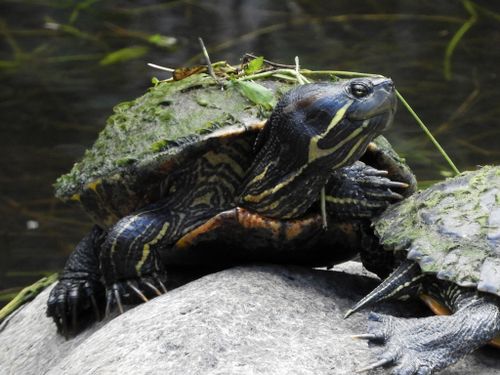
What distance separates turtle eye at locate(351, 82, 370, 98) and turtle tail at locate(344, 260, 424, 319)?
0.43m

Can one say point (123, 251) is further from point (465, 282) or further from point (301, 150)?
point (465, 282)

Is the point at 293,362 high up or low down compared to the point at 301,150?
down

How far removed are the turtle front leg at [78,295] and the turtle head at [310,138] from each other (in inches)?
23.1

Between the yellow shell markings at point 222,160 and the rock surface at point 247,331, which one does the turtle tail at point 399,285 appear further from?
the yellow shell markings at point 222,160

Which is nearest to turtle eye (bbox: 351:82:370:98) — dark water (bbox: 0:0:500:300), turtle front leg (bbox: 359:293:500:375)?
turtle front leg (bbox: 359:293:500:375)

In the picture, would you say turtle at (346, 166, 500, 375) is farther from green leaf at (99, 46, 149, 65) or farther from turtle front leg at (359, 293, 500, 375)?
green leaf at (99, 46, 149, 65)

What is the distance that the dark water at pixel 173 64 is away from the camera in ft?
17.7

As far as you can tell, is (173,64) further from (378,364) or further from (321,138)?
(378,364)

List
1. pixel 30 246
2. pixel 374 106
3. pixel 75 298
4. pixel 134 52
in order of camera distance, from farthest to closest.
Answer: pixel 134 52, pixel 30 246, pixel 75 298, pixel 374 106

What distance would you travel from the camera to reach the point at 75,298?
9.14 feet

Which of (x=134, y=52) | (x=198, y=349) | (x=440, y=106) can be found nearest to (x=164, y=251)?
(x=198, y=349)

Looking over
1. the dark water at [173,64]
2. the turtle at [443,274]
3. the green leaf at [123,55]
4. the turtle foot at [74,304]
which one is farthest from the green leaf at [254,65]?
the green leaf at [123,55]

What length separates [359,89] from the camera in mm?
2330

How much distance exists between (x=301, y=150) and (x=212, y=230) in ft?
1.07
